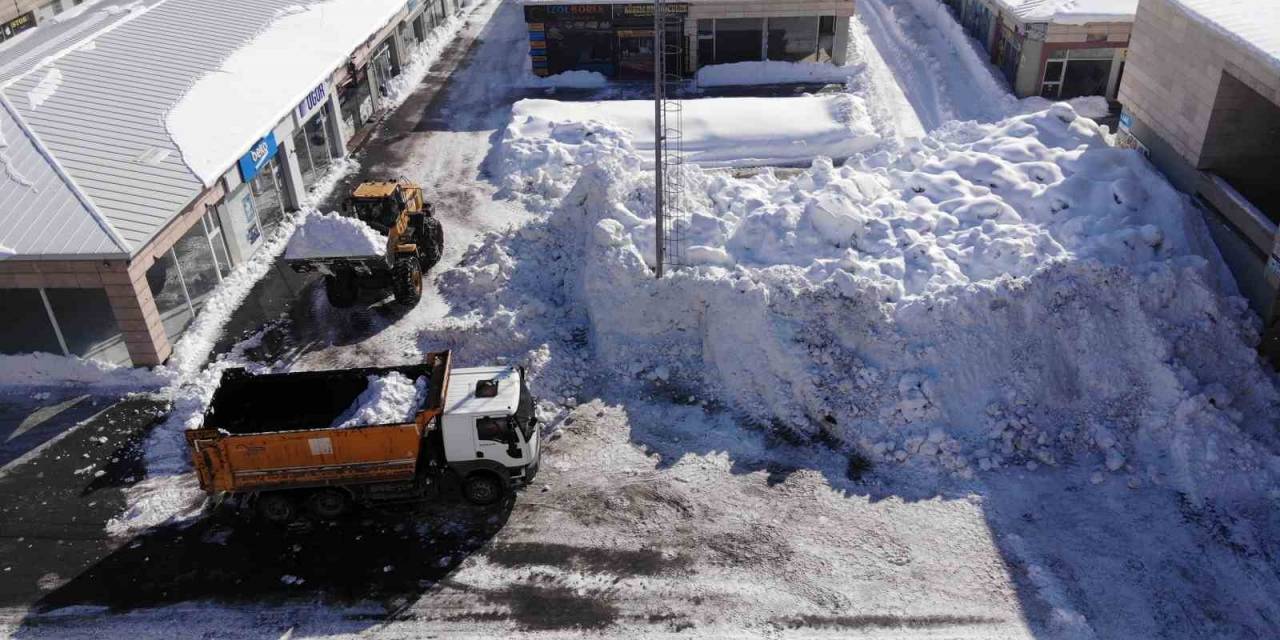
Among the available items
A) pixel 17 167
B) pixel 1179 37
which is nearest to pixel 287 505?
pixel 17 167

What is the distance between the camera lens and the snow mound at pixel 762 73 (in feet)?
122

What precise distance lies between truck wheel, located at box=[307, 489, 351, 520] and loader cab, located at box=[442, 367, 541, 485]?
201 centimetres

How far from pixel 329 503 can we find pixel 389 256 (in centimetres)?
771

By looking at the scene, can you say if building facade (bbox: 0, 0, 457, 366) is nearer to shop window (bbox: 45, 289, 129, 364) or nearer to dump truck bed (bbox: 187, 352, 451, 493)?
shop window (bbox: 45, 289, 129, 364)

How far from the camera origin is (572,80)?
38.5 metres

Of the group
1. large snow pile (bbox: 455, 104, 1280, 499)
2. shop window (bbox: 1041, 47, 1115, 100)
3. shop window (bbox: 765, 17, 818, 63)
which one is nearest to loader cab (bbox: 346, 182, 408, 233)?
large snow pile (bbox: 455, 104, 1280, 499)

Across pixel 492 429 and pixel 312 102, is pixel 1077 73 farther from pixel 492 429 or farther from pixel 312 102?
pixel 492 429

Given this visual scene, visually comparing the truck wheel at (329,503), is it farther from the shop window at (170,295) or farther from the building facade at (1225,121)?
the building facade at (1225,121)

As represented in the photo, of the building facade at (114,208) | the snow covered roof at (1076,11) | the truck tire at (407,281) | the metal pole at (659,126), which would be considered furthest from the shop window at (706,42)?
the truck tire at (407,281)

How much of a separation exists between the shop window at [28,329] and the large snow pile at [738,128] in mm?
14552

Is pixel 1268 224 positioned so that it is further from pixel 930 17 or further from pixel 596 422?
pixel 930 17

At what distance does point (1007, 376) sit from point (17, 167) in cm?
2321

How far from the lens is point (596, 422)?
732 inches

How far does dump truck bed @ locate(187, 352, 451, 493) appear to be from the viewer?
49.1ft
